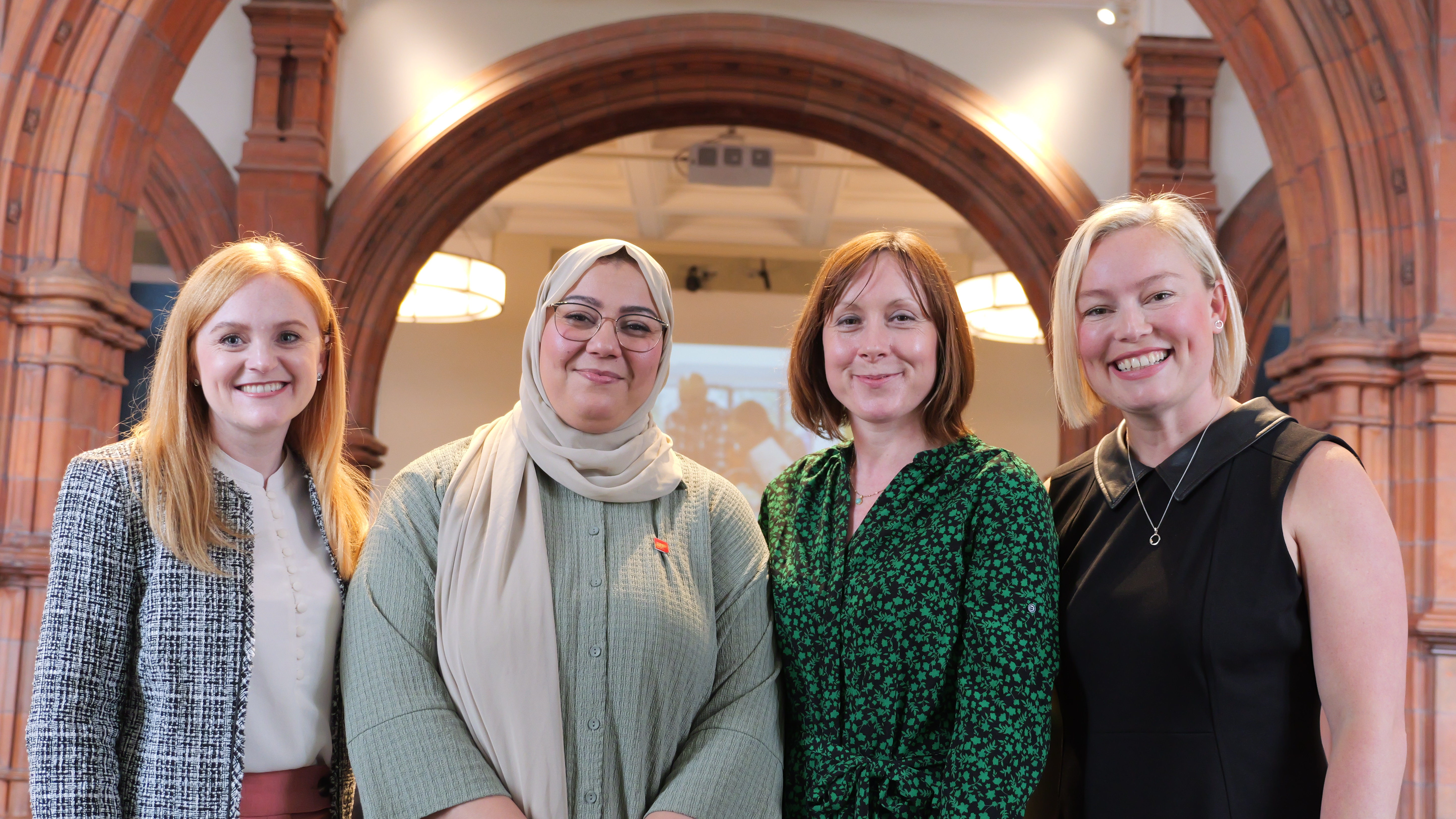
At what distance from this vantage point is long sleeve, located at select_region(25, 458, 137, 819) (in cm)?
161

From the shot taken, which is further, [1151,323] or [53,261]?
[53,261]

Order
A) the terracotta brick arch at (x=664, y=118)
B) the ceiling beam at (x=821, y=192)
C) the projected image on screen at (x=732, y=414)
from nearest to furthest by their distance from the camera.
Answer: the terracotta brick arch at (x=664, y=118) < the ceiling beam at (x=821, y=192) < the projected image on screen at (x=732, y=414)

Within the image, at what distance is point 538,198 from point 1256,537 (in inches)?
328

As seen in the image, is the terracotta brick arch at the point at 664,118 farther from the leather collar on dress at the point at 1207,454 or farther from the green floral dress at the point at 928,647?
the green floral dress at the point at 928,647

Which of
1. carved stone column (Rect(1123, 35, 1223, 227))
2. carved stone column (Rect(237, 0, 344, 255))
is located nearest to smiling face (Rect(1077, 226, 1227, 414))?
carved stone column (Rect(1123, 35, 1223, 227))

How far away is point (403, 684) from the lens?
65.9 inches

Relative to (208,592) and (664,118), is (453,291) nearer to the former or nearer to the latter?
(664,118)

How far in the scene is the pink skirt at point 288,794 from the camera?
5.71 feet

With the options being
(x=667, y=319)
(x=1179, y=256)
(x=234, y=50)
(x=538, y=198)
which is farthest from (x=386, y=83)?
(x=1179, y=256)

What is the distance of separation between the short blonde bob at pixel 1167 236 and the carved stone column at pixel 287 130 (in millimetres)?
4680

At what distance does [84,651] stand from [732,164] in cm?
667

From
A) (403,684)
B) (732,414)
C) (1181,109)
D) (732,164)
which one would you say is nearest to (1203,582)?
(403,684)

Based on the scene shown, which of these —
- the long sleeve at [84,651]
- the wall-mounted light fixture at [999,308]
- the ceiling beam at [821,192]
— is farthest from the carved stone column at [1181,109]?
the long sleeve at [84,651]

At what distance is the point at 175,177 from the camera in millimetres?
5738
